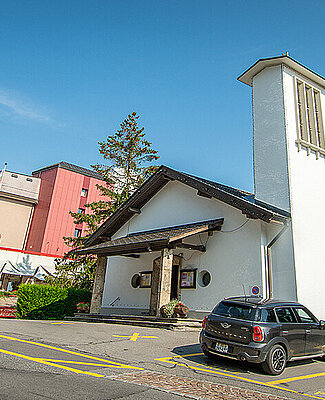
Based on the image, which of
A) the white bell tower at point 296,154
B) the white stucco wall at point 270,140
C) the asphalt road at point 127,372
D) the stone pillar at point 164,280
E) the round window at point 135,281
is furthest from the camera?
the round window at point 135,281

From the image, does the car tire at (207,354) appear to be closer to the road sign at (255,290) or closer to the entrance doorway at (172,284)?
the road sign at (255,290)

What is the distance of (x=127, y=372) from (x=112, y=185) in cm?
2235

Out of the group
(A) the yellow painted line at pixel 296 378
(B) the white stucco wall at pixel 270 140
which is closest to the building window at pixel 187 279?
(B) the white stucco wall at pixel 270 140

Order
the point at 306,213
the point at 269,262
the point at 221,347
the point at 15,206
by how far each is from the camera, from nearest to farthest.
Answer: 1. the point at 221,347
2. the point at 269,262
3. the point at 306,213
4. the point at 15,206

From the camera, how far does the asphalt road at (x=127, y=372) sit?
5145 mm

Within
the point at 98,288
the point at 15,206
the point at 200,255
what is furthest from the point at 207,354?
the point at 15,206

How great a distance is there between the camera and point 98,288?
62.0 feet

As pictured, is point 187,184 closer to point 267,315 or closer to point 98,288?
point 98,288

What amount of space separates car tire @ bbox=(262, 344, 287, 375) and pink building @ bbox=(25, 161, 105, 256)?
1271 inches

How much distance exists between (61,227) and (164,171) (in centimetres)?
2283

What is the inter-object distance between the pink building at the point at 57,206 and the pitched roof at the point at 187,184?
17.4 meters

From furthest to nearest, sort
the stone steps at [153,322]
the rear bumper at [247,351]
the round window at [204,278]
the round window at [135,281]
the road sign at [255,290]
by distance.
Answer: the round window at [135,281], the round window at [204,278], the road sign at [255,290], the stone steps at [153,322], the rear bumper at [247,351]

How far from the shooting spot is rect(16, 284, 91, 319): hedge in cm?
1809

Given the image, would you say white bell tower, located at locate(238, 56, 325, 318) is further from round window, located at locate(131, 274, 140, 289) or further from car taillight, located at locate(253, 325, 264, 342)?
round window, located at locate(131, 274, 140, 289)
